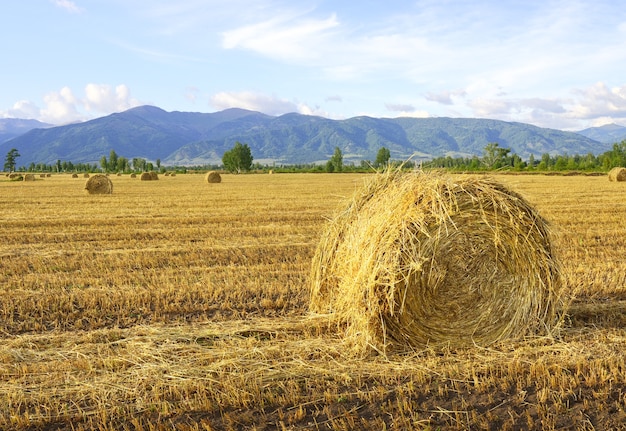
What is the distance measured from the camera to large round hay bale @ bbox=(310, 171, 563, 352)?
5.75m

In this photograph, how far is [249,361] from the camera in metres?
5.39

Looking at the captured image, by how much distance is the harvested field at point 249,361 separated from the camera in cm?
442

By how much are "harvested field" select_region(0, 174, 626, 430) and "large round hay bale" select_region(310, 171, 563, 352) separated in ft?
0.78

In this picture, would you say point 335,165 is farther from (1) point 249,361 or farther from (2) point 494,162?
(1) point 249,361

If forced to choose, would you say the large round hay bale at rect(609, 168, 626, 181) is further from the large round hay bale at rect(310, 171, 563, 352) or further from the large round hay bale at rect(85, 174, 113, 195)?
the large round hay bale at rect(310, 171, 563, 352)

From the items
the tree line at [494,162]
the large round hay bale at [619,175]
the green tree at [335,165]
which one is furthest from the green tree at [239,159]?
the large round hay bale at [619,175]

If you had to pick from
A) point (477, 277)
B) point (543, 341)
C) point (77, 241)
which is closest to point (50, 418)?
point (477, 277)

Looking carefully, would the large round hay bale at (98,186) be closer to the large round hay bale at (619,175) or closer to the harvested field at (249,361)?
the harvested field at (249,361)

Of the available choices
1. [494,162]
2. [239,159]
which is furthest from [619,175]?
[239,159]

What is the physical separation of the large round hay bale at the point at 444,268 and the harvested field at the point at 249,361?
238 mm

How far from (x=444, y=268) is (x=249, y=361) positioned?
7.39 feet

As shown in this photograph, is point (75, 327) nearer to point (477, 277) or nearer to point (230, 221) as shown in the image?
point (477, 277)

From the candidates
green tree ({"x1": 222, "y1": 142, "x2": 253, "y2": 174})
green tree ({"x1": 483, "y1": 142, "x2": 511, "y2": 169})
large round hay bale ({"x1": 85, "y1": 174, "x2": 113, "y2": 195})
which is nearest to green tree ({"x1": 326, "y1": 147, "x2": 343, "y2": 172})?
green tree ({"x1": 222, "y1": 142, "x2": 253, "y2": 174})

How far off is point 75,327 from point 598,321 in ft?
20.3
